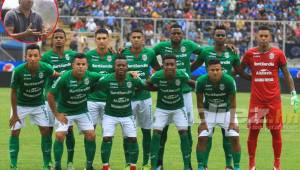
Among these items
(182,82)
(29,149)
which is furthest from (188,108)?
(29,149)

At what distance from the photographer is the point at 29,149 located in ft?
52.9

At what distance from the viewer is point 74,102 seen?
13125mm

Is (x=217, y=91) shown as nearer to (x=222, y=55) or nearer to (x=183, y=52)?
(x=222, y=55)

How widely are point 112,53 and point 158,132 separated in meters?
1.78

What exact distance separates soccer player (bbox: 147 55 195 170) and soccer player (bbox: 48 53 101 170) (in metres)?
1.00

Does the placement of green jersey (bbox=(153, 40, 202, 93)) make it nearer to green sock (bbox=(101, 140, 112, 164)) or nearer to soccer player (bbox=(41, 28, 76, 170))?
soccer player (bbox=(41, 28, 76, 170))

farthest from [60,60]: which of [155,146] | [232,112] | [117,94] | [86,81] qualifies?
[232,112]

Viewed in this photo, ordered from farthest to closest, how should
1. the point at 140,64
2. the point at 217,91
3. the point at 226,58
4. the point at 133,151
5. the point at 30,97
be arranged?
the point at 140,64 < the point at 226,58 < the point at 30,97 < the point at 217,91 < the point at 133,151

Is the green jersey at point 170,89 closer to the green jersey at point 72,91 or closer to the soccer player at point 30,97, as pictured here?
the green jersey at point 72,91

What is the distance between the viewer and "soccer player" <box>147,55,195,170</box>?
13086mm

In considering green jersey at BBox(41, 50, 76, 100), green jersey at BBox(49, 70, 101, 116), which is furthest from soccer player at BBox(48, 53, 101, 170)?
green jersey at BBox(41, 50, 76, 100)

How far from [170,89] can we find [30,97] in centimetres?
234

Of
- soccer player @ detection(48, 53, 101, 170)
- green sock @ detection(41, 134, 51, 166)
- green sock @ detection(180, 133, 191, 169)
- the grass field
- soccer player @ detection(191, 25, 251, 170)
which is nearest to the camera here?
soccer player @ detection(48, 53, 101, 170)

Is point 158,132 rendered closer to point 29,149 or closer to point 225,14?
point 29,149
